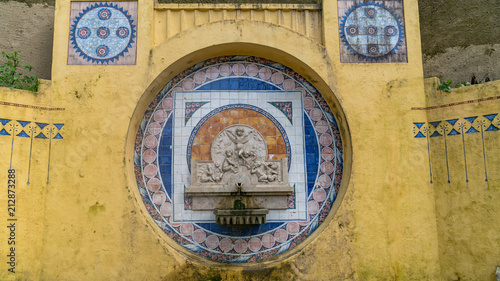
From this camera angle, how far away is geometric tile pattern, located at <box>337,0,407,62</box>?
7418 millimetres

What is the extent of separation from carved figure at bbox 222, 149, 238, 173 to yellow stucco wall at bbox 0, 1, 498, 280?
4.71 ft

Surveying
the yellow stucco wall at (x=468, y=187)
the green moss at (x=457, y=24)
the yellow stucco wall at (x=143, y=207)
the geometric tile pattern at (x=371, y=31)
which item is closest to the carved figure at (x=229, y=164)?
the yellow stucco wall at (x=143, y=207)

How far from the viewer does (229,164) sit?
7336mm

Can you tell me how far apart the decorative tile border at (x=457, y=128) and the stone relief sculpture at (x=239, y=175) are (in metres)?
2.20

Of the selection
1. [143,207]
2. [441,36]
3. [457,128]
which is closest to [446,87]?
[457,128]

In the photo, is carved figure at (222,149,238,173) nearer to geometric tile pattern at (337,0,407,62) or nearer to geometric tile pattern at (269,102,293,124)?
geometric tile pattern at (269,102,293,124)

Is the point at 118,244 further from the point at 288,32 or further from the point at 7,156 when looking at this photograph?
the point at 288,32

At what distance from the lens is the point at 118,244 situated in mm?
6699

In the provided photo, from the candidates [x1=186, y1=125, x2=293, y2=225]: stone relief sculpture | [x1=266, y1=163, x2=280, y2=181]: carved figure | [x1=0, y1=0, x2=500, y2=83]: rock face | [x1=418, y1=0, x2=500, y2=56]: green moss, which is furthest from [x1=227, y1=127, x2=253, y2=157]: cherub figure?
[x1=418, y1=0, x2=500, y2=56]: green moss

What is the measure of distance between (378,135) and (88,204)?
457 centimetres

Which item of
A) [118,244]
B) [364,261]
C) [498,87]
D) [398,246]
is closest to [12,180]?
[118,244]

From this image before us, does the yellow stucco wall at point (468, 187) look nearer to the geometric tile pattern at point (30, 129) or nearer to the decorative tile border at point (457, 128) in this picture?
the decorative tile border at point (457, 128)

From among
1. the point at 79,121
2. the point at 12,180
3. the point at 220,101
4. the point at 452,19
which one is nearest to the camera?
the point at 12,180

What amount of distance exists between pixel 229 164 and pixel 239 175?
0.80 feet
